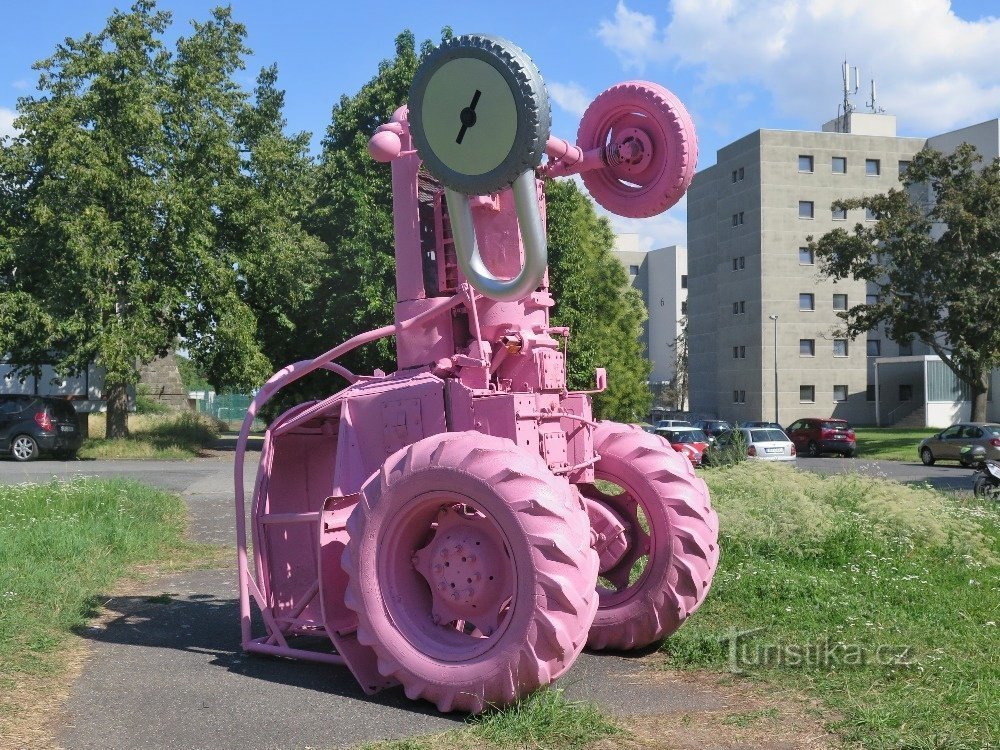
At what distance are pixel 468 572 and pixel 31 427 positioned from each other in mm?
25226

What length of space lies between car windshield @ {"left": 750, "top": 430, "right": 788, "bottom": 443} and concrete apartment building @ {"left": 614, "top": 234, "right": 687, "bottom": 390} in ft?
192

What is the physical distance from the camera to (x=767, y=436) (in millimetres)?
31516

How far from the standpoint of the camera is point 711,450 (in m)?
20.1

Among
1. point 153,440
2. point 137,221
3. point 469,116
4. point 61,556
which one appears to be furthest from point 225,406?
point 469,116

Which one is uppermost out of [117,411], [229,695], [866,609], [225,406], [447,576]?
[225,406]

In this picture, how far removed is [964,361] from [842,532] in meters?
34.2

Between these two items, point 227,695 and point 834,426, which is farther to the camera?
point 834,426

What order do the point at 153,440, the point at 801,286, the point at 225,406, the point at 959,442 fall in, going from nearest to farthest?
1. the point at 153,440
2. the point at 959,442
3. the point at 801,286
4. the point at 225,406

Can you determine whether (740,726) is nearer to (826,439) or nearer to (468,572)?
(468,572)

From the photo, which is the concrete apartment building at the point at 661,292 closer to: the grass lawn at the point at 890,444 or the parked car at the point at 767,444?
the grass lawn at the point at 890,444

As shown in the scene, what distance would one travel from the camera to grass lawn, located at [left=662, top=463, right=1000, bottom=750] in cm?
526

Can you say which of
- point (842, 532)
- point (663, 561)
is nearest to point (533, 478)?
point (663, 561)

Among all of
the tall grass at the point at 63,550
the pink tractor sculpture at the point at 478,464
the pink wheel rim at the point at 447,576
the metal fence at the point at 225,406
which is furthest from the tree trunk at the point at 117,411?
the metal fence at the point at 225,406

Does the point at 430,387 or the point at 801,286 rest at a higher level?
the point at 801,286
